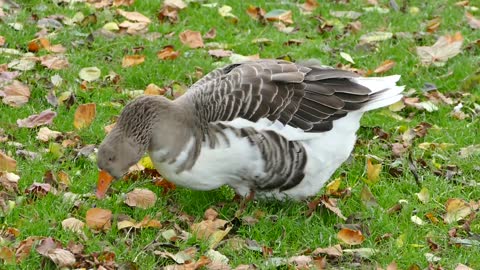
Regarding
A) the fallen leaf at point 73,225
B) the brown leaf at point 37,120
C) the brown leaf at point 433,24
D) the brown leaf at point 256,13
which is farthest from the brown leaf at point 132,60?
the brown leaf at point 433,24

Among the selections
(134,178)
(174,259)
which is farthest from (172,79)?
(174,259)

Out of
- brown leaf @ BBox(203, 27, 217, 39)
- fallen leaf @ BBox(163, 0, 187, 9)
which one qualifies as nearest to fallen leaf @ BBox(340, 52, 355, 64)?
brown leaf @ BBox(203, 27, 217, 39)

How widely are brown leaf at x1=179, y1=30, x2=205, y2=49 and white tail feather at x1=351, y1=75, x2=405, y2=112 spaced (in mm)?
2861

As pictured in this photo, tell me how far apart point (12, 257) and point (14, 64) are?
10.4 feet

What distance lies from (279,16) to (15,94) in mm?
3228

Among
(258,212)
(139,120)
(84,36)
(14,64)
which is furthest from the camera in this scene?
(84,36)

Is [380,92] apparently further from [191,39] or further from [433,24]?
[433,24]

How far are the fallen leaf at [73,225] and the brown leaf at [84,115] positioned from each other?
60.9 inches

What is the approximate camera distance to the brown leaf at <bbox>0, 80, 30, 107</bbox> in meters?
7.41

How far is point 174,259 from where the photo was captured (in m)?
5.44

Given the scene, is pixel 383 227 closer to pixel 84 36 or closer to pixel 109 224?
pixel 109 224

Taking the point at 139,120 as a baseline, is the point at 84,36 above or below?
below

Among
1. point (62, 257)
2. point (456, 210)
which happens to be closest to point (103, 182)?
point (62, 257)

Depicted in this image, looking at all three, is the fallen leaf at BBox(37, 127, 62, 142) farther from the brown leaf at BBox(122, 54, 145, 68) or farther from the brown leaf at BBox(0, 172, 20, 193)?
the brown leaf at BBox(122, 54, 145, 68)
